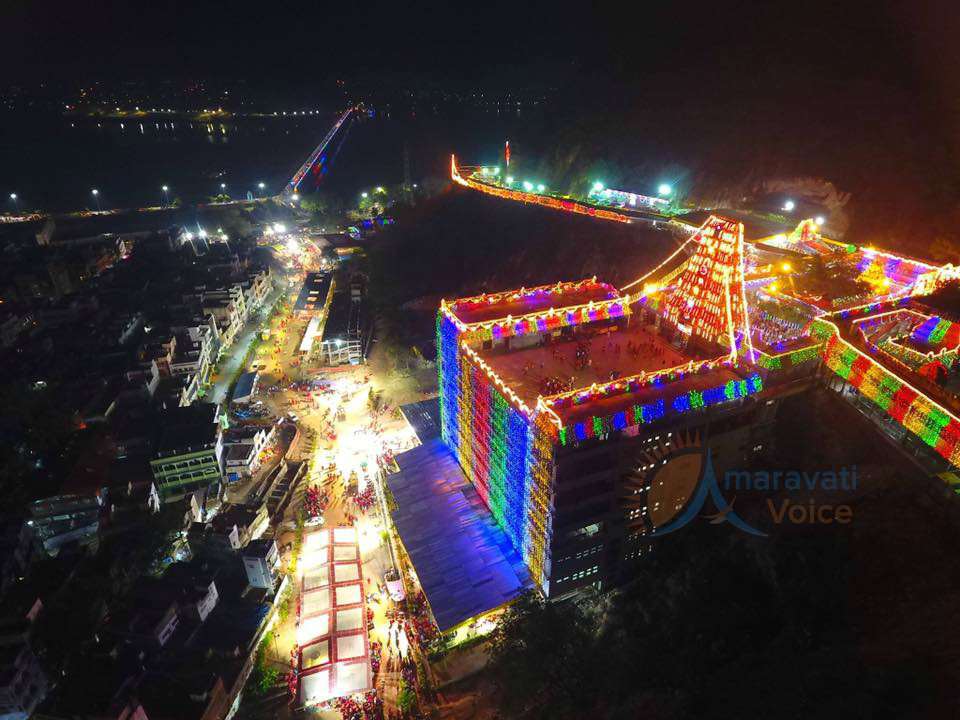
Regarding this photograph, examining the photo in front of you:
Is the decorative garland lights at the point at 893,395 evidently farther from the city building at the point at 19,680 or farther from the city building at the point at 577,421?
the city building at the point at 19,680

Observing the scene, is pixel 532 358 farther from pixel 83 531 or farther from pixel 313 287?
pixel 313 287

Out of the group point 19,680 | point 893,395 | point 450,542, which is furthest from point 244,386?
point 893,395

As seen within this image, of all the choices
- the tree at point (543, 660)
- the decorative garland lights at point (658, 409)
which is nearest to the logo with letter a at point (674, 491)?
the decorative garland lights at point (658, 409)

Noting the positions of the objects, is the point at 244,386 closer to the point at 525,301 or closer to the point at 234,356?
the point at 234,356

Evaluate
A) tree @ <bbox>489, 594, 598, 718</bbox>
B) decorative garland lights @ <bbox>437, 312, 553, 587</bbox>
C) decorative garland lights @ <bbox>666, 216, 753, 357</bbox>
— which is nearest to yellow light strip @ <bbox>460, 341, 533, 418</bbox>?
decorative garland lights @ <bbox>437, 312, 553, 587</bbox>

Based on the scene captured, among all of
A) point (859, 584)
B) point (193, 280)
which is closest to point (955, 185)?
point (859, 584)
